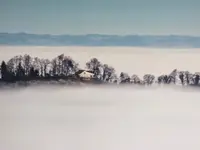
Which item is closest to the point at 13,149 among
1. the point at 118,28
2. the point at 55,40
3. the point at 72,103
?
the point at 72,103

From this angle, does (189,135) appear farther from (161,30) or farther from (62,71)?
(62,71)

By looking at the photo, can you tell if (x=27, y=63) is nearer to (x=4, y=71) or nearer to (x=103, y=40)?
(x=4, y=71)

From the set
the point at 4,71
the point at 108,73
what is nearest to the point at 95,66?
the point at 108,73

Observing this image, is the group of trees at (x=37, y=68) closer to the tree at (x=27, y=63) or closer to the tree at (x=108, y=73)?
the tree at (x=27, y=63)

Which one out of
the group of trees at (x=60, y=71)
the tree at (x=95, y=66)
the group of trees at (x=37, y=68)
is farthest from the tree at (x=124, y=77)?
the group of trees at (x=37, y=68)

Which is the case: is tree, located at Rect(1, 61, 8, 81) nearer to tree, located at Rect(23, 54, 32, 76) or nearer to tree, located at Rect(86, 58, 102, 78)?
tree, located at Rect(23, 54, 32, 76)
